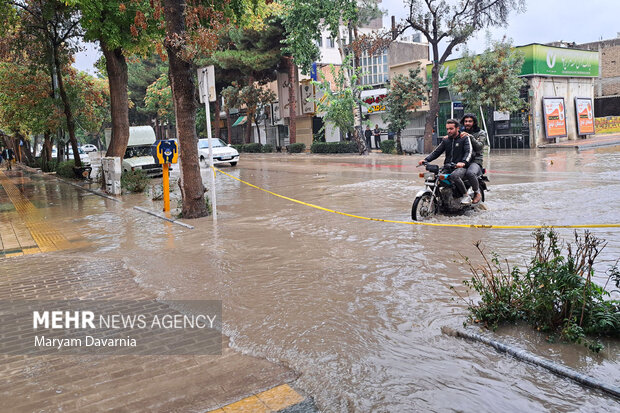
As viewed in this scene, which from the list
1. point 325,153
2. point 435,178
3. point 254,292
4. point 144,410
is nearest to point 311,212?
point 435,178

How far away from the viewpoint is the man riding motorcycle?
32.8 feet

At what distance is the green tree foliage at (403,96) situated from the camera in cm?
3248

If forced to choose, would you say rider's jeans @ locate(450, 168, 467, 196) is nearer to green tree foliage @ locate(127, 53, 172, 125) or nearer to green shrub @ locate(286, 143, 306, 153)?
green shrub @ locate(286, 143, 306, 153)

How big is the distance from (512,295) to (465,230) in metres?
4.36

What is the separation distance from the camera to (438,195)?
10.0 m

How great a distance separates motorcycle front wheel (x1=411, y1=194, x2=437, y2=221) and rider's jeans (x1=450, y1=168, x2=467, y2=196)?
0.53 meters

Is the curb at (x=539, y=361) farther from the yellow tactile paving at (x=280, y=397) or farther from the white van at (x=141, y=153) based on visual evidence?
the white van at (x=141, y=153)

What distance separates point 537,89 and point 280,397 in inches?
1318

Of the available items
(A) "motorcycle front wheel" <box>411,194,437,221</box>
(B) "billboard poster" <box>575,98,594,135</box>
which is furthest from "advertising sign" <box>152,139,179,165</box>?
(B) "billboard poster" <box>575,98,594,135</box>

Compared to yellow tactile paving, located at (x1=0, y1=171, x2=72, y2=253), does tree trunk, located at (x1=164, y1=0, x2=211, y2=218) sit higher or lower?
higher

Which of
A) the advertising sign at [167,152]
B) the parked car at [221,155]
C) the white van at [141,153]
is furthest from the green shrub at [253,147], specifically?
the advertising sign at [167,152]

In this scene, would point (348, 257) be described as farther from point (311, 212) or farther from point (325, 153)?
point (325, 153)

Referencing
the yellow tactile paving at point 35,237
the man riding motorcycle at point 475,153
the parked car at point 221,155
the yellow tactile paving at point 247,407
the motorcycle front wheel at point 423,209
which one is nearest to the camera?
the yellow tactile paving at point 247,407

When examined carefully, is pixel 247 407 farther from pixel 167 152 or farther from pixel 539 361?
pixel 167 152
